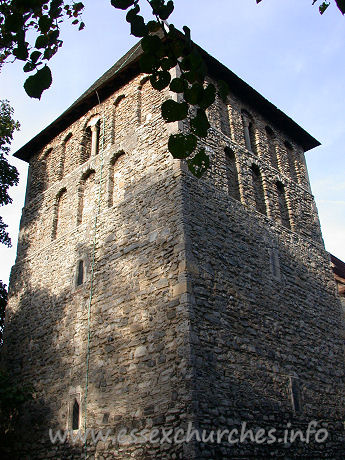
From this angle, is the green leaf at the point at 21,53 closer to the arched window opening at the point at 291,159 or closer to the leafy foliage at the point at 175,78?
the leafy foliage at the point at 175,78

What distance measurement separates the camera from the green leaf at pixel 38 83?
288 centimetres

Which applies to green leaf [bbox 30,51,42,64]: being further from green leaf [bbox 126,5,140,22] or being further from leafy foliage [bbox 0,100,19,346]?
leafy foliage [bbox 0,100,19,346]

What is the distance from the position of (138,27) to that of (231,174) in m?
8.12

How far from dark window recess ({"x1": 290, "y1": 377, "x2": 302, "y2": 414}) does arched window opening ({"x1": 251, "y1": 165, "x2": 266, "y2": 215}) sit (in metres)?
4.00

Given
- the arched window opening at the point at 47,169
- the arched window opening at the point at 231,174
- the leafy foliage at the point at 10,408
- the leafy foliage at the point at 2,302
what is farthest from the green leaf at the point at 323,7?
the leafy foliage at the point at 2,302

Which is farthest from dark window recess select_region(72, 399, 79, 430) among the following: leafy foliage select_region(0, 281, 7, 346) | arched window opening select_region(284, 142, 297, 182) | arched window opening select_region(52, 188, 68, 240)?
arched window opening select_region(284, 142, 297, 182)

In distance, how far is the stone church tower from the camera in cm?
787

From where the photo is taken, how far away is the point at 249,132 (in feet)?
43.1

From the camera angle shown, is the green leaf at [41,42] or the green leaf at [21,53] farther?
the green leaf at [41,42]

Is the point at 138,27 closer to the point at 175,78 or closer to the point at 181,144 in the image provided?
the point at 175,78

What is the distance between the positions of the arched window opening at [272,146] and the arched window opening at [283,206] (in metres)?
0.68

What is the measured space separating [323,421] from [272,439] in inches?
78.2

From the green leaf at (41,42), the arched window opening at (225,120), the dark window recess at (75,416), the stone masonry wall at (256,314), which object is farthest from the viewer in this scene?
the arched window opening at (225,120)

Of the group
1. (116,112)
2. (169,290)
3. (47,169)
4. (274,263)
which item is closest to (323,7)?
(169,290)
